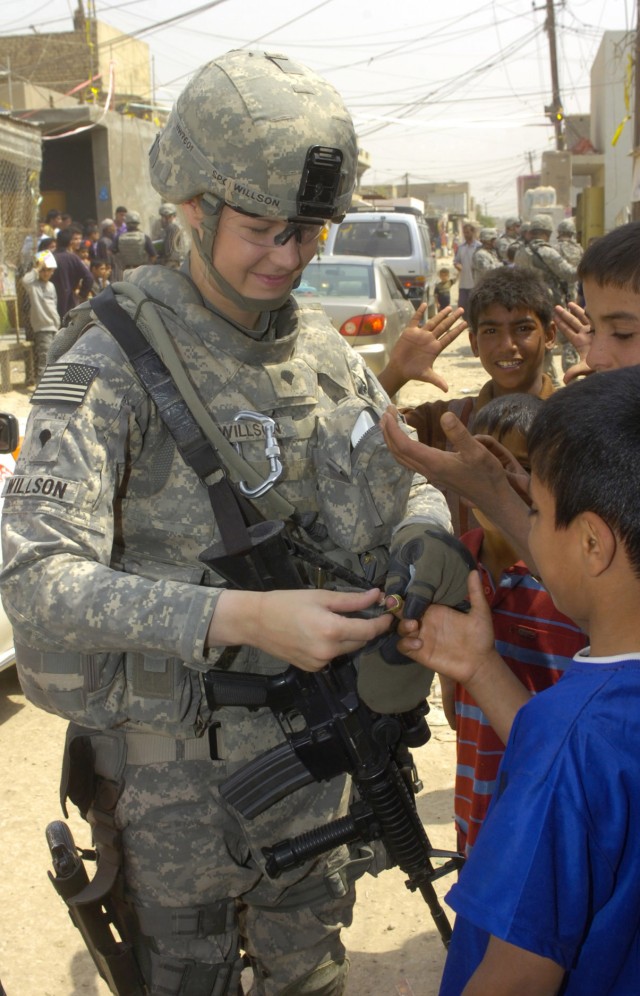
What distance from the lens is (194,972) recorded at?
1.83 m

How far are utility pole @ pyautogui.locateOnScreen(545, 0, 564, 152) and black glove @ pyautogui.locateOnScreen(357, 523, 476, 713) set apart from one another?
1207 inches

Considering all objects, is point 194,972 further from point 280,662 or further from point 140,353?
point 140,353

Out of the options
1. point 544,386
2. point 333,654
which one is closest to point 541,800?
point 333,654

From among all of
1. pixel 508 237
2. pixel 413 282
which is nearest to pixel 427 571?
pixel 508 237

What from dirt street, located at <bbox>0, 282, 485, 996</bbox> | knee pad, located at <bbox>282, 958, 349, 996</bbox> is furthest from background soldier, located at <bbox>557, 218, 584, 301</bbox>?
knee pad, located at <bbox>282, 958, 349, 996</bbox>

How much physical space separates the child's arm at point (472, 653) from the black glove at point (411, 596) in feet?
0.09

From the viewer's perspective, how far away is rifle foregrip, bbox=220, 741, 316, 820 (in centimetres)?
174

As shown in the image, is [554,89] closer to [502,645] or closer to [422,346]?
[422,346]

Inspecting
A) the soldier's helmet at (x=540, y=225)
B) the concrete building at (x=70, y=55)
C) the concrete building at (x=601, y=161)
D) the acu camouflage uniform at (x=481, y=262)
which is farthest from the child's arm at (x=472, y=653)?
the concrete building at (x=70, y=55)

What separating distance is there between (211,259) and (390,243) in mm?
15378

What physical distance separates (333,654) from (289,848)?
19.9 inches

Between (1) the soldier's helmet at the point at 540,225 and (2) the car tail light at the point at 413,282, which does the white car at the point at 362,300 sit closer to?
Result: (1) the soldier's helmet at the point at 540,225

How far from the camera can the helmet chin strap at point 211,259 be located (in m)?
1.78

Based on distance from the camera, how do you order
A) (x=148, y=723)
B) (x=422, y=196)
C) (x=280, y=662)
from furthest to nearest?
(x=422, y=196) < (x=280, y=662) < (x=148, y=723)
